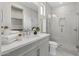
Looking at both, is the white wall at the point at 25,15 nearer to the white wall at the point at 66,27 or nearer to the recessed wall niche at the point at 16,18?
the recessed wall niche at the point at 16,18

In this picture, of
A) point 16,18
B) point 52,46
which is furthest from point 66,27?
point 16,18

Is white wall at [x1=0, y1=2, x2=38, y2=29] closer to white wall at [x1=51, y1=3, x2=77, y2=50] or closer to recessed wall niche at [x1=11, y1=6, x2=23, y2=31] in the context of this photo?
recessed wall niche at [x1=11, y1=6, x2=23, y2=31]

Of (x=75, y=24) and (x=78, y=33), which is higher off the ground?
(x=75, y=24)

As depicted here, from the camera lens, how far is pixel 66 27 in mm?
3285

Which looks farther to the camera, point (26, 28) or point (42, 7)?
point (42, 7)

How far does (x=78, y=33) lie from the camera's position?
10.8 feet

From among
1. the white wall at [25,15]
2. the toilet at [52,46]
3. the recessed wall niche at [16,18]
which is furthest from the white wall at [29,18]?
the toilet at [52,46]

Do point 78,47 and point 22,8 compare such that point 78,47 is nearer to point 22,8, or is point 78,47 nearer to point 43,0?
point 43,0

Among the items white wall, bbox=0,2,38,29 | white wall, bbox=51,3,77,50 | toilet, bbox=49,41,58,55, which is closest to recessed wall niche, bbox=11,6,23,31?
white wall, bbox=0,2,38,29

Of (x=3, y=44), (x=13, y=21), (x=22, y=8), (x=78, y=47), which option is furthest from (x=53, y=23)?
(x=3, y=44)

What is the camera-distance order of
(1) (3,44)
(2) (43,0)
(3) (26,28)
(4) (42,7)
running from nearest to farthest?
(1) (3,44)
(3) (26,28)
(2) (43,0)
(4) (42,7)

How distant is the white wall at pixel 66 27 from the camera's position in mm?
3108

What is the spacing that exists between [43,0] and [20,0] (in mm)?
1027

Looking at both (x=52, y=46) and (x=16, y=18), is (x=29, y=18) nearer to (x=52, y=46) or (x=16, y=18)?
(x=16, y=18)
